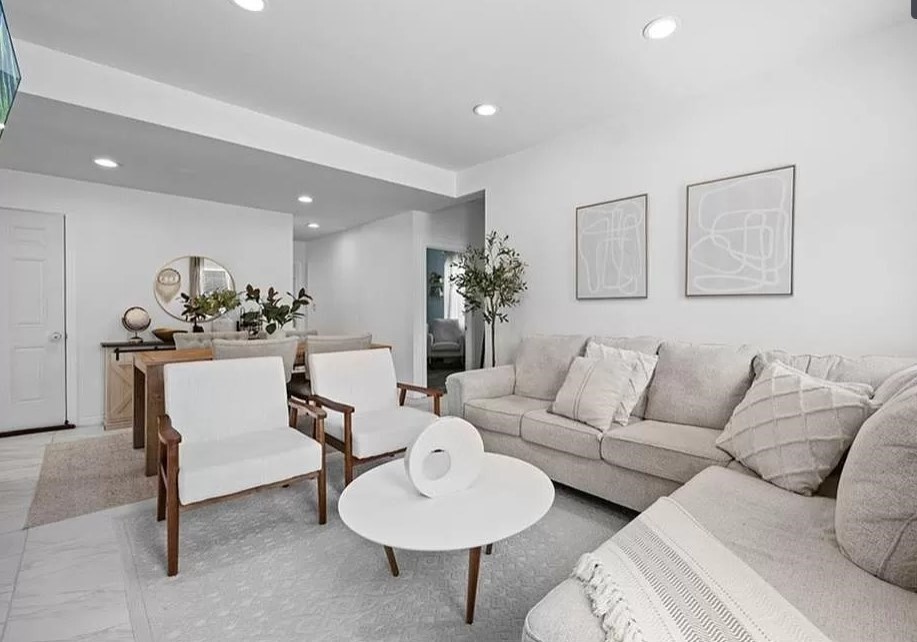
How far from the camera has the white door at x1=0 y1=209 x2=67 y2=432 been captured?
3.94 m

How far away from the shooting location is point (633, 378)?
2.52m

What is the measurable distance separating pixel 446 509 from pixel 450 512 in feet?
0.10

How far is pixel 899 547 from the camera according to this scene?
108 cm

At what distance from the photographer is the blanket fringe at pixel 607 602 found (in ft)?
2.78

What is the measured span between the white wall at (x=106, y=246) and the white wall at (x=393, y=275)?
1.80 m

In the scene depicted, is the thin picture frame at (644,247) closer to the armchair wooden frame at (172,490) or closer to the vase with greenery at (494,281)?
the vase with greenery at (494,281)

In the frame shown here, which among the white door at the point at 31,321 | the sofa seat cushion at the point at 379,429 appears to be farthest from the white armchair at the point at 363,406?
the white door at the point at 31,321

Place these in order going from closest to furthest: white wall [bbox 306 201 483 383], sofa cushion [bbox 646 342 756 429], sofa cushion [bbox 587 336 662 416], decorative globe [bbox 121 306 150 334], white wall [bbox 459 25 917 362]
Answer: white wall [bbox 459 25 917 362], sofa cushion [bbox 646 342 756 429], sofa cushion [bbox 587 336 662 416], decorative globe [bbox 121 306 150 334], white wall [bbox 306 201 483 383]

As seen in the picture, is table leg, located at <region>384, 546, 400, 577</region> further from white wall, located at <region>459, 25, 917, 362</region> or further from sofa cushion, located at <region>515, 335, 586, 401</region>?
white wall, located at <region>459, 25, 917, 362</region>

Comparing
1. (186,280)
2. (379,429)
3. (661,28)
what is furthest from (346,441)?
(186,280)

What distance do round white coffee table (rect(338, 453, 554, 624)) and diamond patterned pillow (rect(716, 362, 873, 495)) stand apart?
879 millimetres

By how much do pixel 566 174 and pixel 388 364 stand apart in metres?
2.17

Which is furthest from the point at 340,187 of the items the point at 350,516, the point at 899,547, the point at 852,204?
the point at 899,547

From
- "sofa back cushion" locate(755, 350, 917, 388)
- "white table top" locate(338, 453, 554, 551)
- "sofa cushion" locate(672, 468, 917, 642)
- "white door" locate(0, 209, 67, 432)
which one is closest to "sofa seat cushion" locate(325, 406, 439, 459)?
"white table top" locate(338, 453, 554, 551)
